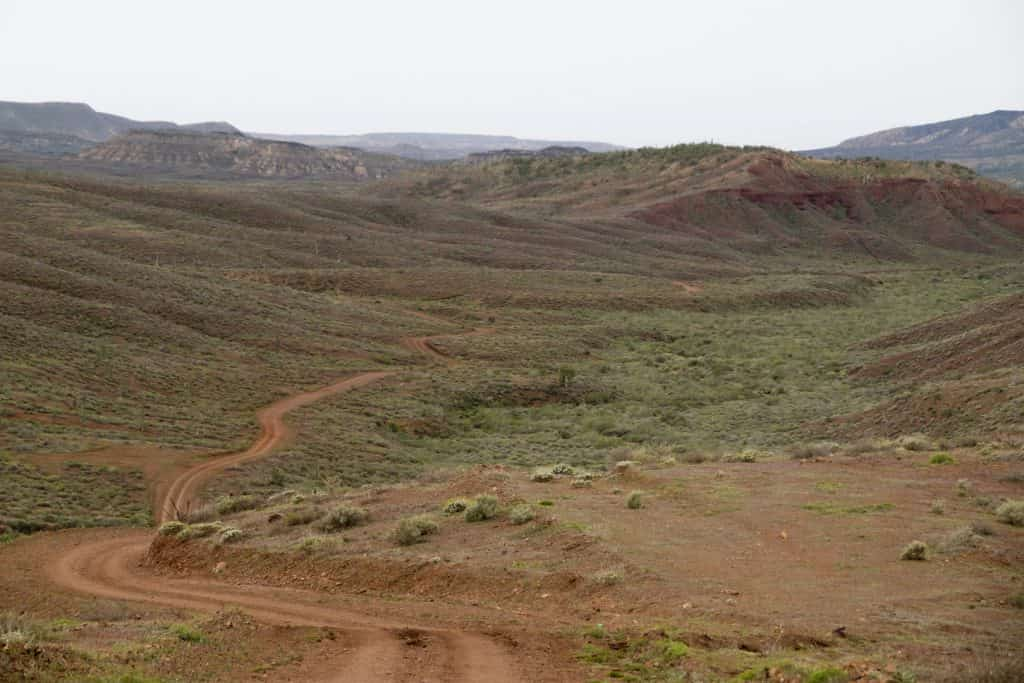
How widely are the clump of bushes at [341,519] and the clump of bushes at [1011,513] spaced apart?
430 inches

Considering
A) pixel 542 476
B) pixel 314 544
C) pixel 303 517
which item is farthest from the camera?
pixel 542 476

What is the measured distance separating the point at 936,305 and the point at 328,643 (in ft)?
216

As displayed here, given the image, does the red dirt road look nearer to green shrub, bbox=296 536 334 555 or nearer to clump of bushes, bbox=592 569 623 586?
green shrub, bbox=296 536 334 555

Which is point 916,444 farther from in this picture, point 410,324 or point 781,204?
point 781,204

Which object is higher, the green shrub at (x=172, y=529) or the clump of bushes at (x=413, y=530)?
the clump of bushes at (x=413, y=530)

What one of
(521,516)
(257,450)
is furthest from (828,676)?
(257,450)

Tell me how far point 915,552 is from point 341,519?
9842mm

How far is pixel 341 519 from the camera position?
1817cm

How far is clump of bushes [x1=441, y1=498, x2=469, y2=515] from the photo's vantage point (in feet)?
58.9

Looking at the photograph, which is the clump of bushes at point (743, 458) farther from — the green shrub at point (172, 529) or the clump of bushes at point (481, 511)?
the green shrub at point (172, 529)

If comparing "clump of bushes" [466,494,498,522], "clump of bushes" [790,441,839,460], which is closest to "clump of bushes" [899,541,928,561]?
"clump of bushes" [466,494,498,522]

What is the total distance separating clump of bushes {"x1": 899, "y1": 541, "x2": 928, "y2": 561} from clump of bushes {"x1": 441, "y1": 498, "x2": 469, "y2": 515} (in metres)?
7.50

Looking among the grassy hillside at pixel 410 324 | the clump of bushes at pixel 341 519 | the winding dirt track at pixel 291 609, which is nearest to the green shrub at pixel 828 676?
the winding dirt track at pixel 291 609

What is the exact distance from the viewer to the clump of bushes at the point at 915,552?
544 inches
